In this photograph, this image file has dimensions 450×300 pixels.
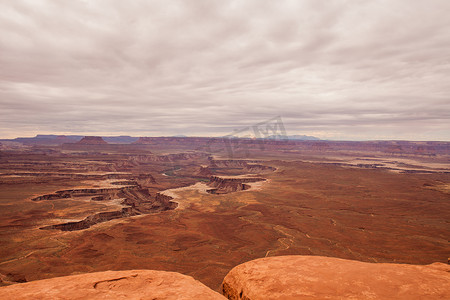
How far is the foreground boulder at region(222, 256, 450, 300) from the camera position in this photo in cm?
895

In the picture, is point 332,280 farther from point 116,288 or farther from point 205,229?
point 205,229

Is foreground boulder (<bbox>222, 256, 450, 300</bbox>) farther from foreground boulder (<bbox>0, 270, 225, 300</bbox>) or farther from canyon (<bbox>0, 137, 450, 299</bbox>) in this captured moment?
canyon (<bbox>0, 137, 450, 299</bbox>)

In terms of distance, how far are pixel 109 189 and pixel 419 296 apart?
7955cm

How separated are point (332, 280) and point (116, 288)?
870cm

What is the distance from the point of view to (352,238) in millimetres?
40781

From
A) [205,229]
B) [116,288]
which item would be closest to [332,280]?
[116,288]

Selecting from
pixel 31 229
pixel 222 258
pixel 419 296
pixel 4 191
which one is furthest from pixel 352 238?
pixel 4 191

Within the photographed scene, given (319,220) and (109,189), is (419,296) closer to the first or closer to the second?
(319,220)

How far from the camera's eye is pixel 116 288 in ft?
33.7

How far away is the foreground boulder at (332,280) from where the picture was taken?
29.4 ft

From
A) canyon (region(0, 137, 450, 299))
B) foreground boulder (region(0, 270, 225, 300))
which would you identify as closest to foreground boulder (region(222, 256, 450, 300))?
foreground boulder (region(0, 270, 225, 300))

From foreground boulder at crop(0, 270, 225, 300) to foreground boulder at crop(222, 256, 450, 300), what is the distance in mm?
1985

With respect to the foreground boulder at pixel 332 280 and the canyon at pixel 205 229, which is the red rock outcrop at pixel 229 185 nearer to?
the canyon at pixel 205 229

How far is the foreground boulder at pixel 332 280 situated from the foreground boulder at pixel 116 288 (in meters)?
1.98
